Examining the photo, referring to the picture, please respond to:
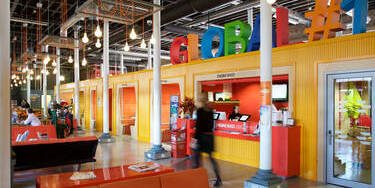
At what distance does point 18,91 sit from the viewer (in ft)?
98.9

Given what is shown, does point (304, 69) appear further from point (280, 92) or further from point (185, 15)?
point (185, 15)

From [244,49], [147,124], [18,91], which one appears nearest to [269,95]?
[244,49]

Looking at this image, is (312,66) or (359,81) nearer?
(359,81)

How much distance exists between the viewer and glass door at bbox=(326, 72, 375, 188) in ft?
16.6

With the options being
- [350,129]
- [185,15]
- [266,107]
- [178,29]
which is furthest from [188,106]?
[178,29]

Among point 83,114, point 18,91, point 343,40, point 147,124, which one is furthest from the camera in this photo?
point 18,91

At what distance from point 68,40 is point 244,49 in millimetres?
6388

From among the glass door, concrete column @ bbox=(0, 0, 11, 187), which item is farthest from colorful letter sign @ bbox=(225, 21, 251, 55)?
concrete column @ bbox=(0, 0, 11, 187)

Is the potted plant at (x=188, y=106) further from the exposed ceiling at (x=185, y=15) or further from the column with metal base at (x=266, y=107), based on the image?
the column with metal base at (x=266, y=107)

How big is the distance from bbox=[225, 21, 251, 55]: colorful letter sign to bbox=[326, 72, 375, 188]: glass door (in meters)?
2.53

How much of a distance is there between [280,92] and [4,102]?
24.8ft

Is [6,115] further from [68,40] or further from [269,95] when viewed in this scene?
[68,40]

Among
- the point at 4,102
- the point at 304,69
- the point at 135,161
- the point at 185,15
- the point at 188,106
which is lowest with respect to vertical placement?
the point at 135,161

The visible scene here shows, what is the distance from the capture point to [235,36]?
7598mm
